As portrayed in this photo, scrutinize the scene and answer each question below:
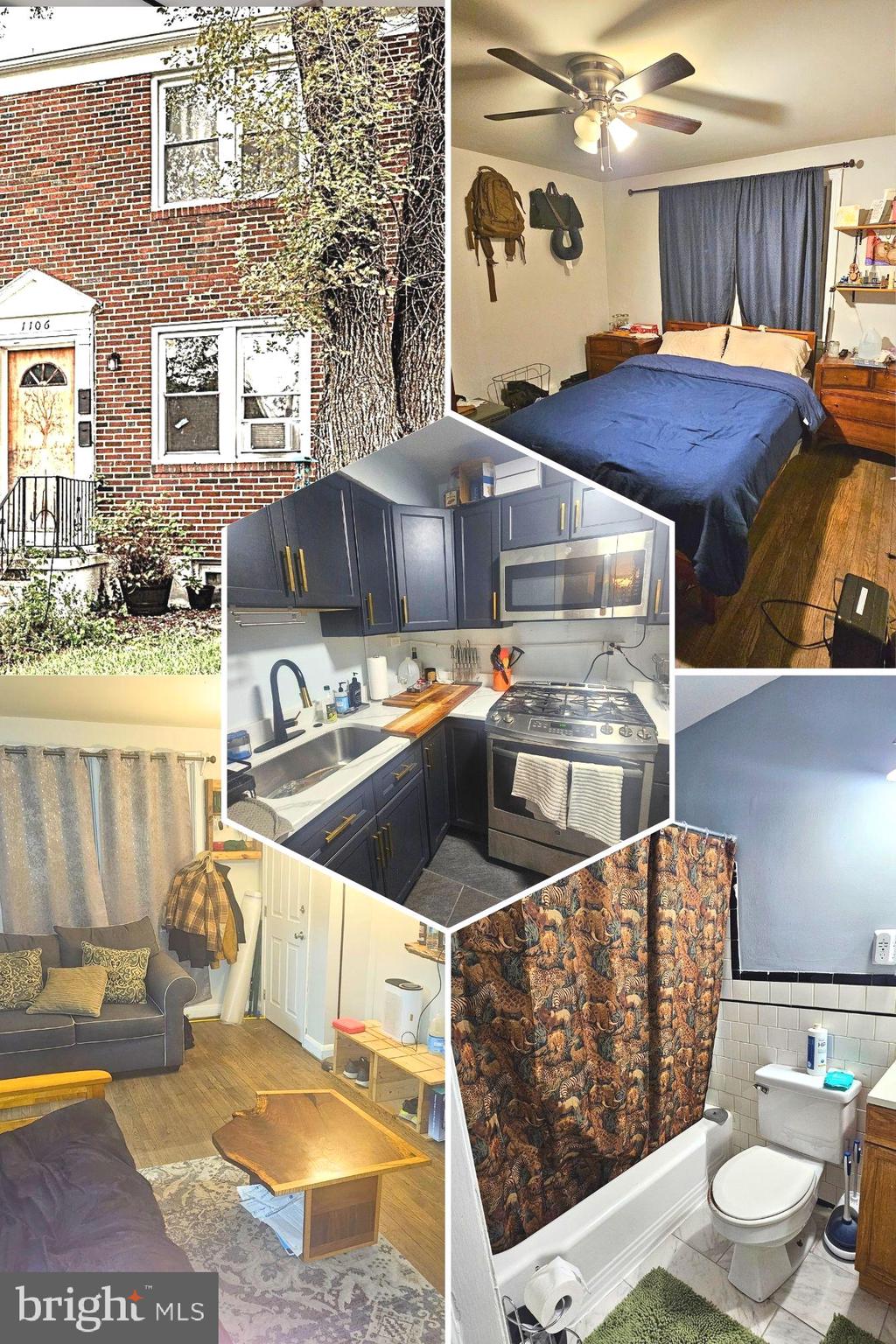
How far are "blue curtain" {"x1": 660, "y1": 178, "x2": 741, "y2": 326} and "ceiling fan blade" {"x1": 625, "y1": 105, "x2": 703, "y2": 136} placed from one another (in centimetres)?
10

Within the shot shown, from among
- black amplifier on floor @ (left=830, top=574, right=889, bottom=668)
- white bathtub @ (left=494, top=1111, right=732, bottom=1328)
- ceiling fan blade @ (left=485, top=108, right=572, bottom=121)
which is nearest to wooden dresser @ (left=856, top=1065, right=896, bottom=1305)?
white bathtub @ (left=494, top=1111, right=732, bottom=1328)

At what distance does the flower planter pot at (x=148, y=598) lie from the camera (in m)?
2.24

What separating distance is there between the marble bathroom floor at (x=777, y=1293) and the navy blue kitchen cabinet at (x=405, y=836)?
4.85 ft

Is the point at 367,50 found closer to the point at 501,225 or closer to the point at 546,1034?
the point at 501,225

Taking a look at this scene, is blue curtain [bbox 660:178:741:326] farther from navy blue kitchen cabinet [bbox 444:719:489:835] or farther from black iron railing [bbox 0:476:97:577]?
black iron railing [bbox 0:476:97:577]

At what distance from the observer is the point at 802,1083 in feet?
8.78

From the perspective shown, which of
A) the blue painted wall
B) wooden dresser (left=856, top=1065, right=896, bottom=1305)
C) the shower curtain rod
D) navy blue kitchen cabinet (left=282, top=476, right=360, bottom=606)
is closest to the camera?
navy blue kitchen cabinet (left=282, top=476, right=360, bottom=606)

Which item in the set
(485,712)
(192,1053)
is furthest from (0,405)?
(192,1053)

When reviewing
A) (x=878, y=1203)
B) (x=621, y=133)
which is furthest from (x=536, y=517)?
(x=878, y=1203)

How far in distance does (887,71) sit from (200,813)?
202 cm

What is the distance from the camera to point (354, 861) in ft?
6.15

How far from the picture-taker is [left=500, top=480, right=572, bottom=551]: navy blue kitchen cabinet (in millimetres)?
1740

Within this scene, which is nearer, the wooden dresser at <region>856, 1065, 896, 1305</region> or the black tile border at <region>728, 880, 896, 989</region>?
the wooden dresser at <region>856, 1065, 896, 1305</region>

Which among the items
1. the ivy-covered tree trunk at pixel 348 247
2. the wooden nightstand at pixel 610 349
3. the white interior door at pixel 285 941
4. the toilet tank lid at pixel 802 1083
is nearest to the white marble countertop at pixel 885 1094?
the toilet tank lid at pixel 802 1083
